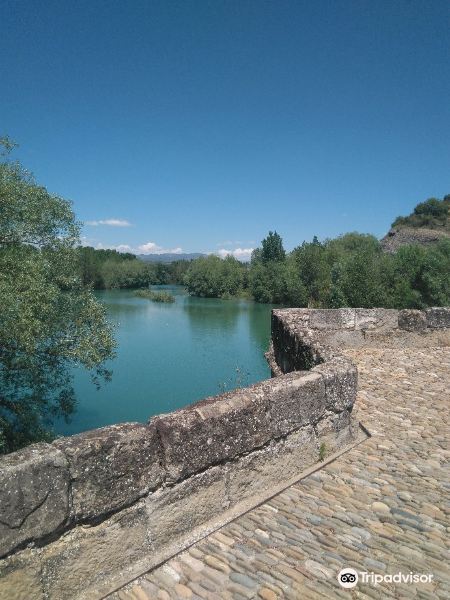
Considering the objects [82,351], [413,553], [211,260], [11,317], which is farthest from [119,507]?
[211,260]

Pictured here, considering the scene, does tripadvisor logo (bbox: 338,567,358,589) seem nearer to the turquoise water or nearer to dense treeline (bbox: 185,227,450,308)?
the turquoise water

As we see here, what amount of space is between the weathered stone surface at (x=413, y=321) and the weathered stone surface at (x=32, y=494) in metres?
8.20

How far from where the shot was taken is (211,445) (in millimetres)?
2824

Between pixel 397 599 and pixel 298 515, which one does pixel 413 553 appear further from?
pixel 298 515

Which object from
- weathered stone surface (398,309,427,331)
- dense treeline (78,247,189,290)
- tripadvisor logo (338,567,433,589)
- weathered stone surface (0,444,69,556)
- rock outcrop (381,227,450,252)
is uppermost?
rock outcrop (381,227,450,252)

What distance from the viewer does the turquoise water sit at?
17828 mm

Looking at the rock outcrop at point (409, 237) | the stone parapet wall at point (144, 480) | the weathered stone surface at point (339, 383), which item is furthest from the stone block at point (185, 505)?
the rock outcrop at point (409, 237)

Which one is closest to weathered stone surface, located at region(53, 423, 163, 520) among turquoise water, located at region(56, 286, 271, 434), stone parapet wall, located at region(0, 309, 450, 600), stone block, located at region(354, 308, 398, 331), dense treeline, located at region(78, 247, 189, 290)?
stone parapet wall, located at region(0, 309, 450, 600)

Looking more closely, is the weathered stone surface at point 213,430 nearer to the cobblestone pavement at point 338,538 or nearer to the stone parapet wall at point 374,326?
the cobblestone pavement at point 338,538

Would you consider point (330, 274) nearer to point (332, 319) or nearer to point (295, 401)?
point (332, 319)

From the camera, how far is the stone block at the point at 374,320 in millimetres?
8938

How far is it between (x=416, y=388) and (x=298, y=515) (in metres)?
3.84

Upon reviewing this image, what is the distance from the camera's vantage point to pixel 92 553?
2293 millimetres

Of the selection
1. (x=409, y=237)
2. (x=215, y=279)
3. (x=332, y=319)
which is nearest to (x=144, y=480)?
(x=332, y=319)
